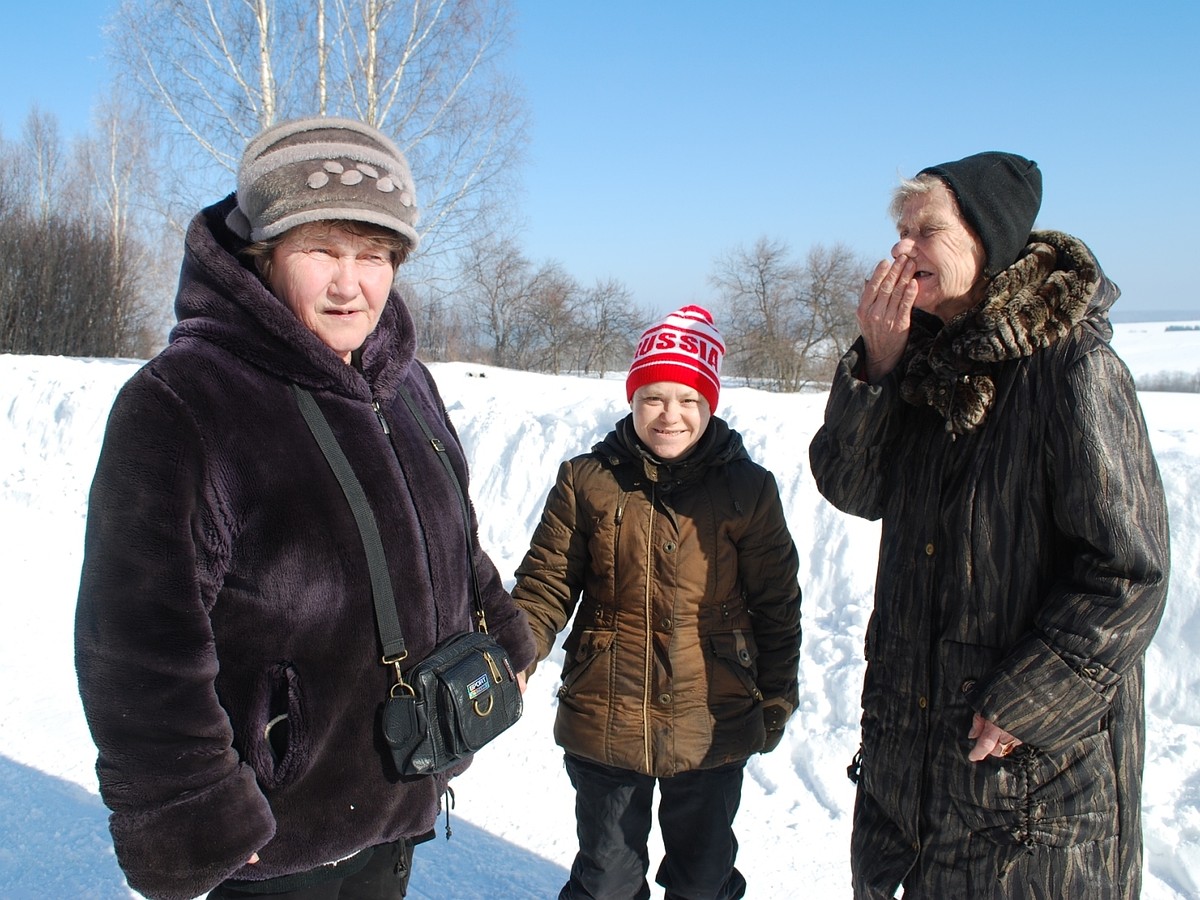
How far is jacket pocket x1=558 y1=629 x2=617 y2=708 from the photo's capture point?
93.2 inches

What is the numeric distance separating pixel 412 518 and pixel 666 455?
887 millimetres

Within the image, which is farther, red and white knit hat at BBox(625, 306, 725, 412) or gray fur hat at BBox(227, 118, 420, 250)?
red and white knit hat at BBox(625, 306, 725, 412)

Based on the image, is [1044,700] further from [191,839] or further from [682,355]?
[191,839]

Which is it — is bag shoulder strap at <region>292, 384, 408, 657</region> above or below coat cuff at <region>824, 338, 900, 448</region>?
below

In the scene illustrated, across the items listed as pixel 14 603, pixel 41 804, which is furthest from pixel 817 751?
pixel 14 603

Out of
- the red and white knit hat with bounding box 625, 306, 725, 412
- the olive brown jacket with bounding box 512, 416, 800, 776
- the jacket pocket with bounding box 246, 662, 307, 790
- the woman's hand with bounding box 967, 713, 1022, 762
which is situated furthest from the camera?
the red and white knit hat with bounding box 625, 306, 725, 412

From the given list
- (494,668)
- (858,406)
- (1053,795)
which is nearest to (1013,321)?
(858,406)

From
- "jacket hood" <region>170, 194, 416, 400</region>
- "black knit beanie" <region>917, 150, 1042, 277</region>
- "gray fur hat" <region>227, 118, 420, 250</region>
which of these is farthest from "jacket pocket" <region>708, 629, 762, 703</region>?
"gray fur hat" <region>227, 118, 420, 250</region>

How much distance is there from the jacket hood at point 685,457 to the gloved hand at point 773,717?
2.17 feet

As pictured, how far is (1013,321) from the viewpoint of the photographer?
5.60 feet

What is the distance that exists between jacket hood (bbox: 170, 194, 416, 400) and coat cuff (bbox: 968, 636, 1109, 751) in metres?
1.41

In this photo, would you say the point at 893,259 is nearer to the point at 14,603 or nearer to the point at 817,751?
the point at 817,751

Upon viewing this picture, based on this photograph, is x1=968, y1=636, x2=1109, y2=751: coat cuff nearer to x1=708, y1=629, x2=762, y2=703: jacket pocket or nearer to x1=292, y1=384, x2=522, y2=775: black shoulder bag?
x1=708, y1=629, x2=762, y2=703: jacket pocket

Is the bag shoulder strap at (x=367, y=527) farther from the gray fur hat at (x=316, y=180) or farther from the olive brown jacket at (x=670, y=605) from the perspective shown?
the olive brown jacket at (x=670, y=605)
